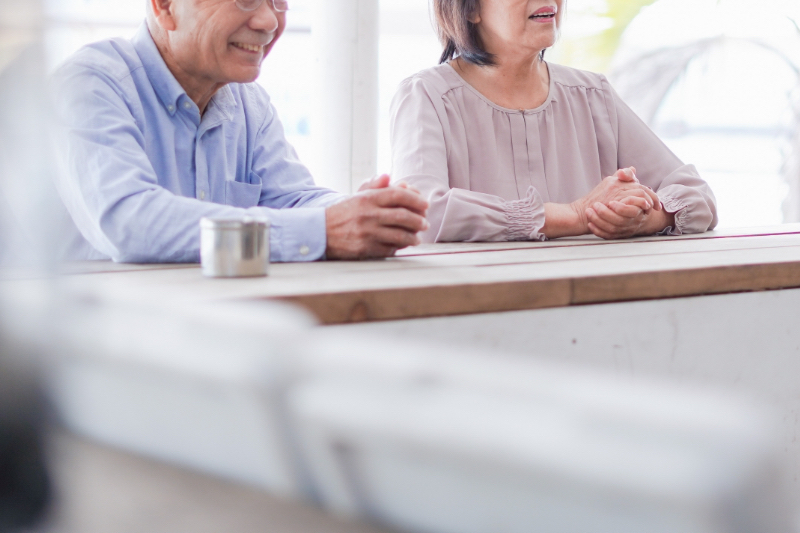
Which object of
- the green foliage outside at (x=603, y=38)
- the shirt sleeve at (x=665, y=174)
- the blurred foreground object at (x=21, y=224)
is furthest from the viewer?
the green foliage outside at (x=603, y=38)

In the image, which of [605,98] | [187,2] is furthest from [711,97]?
[187,2]

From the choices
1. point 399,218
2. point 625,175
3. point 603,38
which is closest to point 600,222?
point 625,175

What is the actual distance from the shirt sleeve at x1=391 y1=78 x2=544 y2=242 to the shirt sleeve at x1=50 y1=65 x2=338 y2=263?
1.75 feet

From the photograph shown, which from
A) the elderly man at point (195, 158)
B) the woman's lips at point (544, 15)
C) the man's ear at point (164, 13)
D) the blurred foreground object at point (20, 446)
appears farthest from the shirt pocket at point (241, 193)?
the blurred foreground object at point (20, 446)

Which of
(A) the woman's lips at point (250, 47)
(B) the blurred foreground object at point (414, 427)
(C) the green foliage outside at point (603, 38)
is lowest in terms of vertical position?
(B) the blurred foreground object at point (414, 427)

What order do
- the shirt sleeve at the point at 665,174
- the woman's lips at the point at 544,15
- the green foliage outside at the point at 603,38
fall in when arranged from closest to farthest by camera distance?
1. the shirt sleeve at the point at 665,174
2. the woman's lips at the point at 544,15
3. the green foliage outside at the point at 603,38

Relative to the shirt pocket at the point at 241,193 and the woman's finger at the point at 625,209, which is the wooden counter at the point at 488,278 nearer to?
the woman's finger at the point at 625,209

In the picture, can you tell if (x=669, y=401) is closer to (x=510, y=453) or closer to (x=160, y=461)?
(x=510, y=453)

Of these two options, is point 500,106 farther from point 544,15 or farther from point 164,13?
point 164,13

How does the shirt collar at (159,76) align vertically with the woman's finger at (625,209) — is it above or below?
above

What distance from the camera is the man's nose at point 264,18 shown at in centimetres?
169

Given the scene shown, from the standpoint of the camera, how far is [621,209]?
192 cm

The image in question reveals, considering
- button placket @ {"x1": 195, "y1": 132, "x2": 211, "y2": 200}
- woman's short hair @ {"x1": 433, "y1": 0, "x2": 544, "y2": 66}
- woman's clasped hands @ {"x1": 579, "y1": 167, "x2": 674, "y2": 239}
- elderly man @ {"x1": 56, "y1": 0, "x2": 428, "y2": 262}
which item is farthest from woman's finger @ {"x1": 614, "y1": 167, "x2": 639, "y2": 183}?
button placket @ {"x1": 195, "y1": 132, "x2": 211, "y2": 200}

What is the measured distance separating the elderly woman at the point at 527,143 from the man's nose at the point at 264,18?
1.75ft
